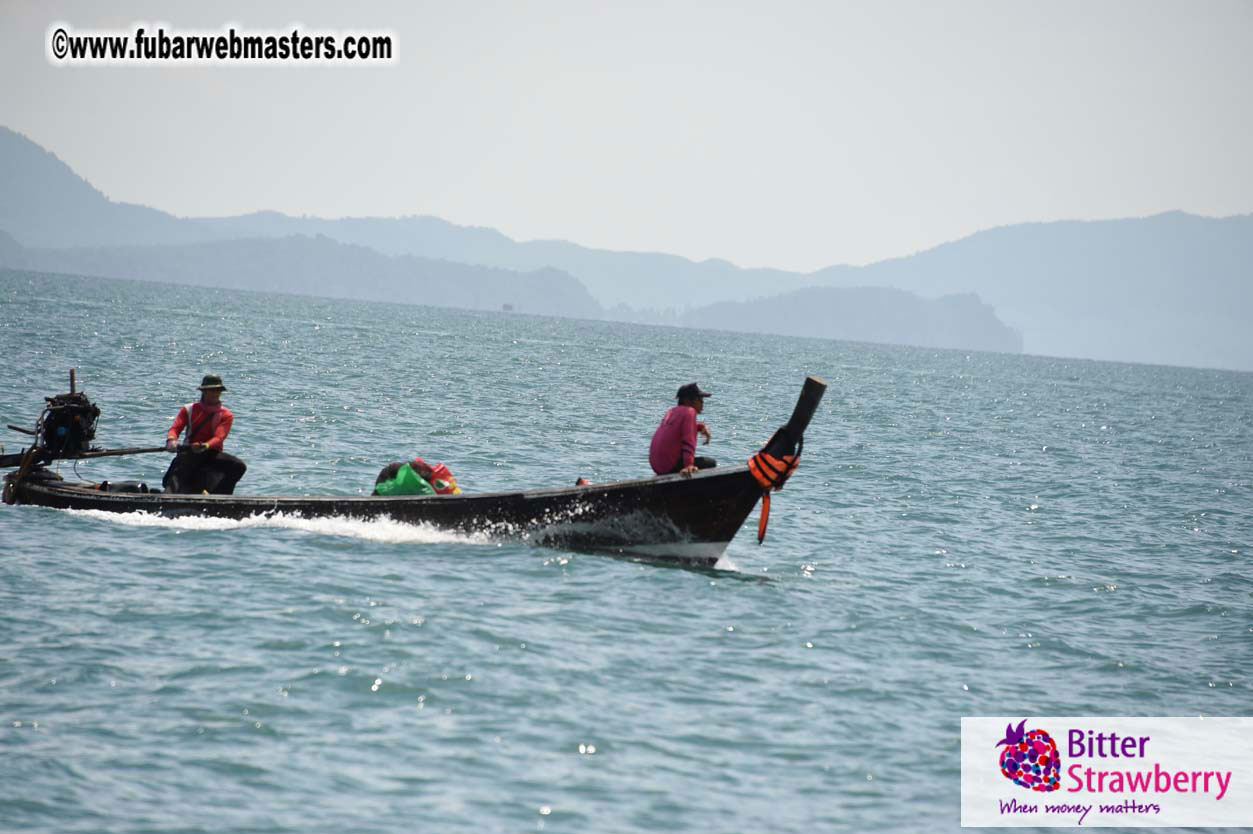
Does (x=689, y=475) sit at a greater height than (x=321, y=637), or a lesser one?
greater

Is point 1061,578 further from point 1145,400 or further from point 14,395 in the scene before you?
point 1145,400

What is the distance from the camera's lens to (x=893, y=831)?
848 cm

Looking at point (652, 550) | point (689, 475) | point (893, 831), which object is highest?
point (689, 475)

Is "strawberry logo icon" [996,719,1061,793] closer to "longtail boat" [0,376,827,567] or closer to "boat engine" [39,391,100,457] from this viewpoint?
"longtail boat" [0,376,827,567]

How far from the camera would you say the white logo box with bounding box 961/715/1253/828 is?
9320 millimetres

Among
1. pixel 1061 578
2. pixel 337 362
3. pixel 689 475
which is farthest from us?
pixel 337 362

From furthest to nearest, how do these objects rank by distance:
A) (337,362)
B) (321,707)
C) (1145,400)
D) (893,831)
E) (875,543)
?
(1145,400) < (337,362) < (875,543) < (321,707) < (893,831)

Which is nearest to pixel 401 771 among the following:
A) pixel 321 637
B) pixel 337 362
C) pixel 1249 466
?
pixel 321 637

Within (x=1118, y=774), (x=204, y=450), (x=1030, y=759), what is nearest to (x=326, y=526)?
(x=204, y=450)

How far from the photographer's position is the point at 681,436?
14914 millimetres

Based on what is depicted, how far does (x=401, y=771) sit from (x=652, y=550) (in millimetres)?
6901

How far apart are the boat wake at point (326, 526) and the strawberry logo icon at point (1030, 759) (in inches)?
283

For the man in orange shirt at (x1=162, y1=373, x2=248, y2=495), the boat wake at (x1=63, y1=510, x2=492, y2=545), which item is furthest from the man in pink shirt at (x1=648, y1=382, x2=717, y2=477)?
the man in orange shirt at (x1=162, y1=373, x2=248, y2=495)

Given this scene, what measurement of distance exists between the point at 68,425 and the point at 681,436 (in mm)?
8539
